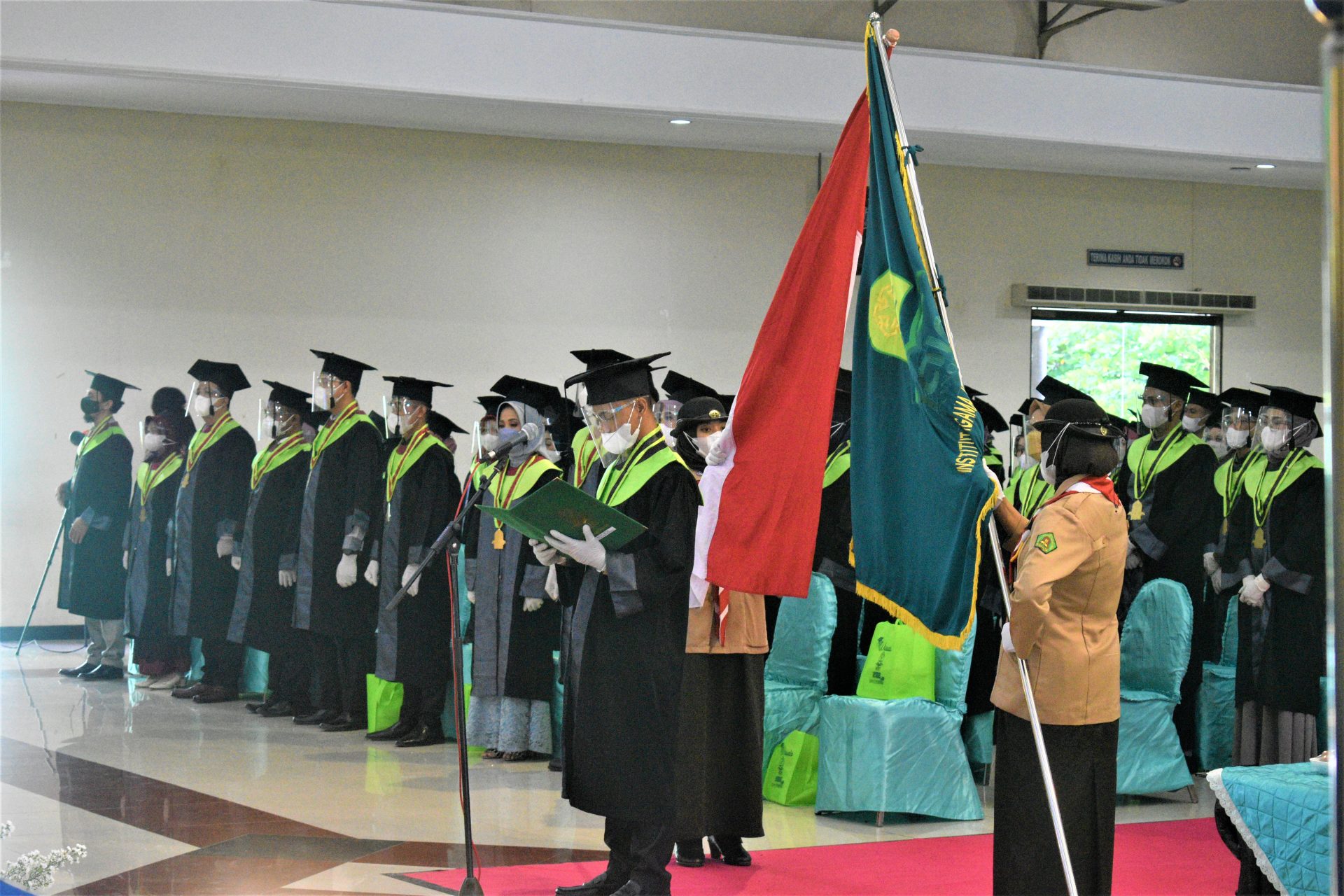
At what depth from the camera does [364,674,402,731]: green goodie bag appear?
766 cm

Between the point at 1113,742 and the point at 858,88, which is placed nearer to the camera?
the point at 1113,742

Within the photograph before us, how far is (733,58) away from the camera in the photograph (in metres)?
10.3

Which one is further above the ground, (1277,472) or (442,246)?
(442,246)

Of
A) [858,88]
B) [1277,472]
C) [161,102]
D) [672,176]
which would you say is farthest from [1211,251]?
[161,102]

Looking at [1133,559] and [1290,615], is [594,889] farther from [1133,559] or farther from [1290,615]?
[1133,559]

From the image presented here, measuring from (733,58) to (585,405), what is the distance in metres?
6.44

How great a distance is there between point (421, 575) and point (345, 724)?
1.12 m

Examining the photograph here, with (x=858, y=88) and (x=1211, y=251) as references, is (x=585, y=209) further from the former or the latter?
(x=1211, y=251)

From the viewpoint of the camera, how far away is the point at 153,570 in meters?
9.25

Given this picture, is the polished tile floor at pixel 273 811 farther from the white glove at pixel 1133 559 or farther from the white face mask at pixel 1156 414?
the white face mask at pixel 1156 414

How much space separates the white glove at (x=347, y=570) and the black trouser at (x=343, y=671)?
1.13 feet

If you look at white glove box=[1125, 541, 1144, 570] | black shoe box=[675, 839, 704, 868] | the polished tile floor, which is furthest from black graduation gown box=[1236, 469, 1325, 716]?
black shoe box=[675, 839, 704, 868]

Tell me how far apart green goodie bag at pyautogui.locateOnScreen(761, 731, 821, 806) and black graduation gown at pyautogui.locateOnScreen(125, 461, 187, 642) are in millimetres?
5113

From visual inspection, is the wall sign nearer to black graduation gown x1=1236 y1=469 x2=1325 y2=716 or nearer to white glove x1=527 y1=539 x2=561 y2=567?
black graduation gown x1=1236 y1=469 x2=1325 y2=716
